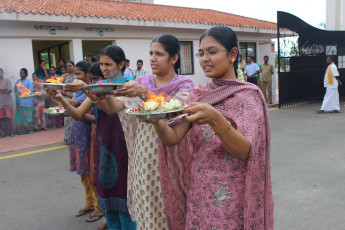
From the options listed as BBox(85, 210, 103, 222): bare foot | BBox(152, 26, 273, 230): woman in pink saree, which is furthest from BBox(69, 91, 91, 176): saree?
BBox(152, 26, 273, 230): woman in pink saree

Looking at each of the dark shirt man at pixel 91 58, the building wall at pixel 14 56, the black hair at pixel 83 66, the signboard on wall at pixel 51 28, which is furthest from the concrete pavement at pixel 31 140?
the black hair at pixel 83 66

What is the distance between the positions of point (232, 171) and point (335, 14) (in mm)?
14802

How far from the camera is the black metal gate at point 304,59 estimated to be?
38.3 feet

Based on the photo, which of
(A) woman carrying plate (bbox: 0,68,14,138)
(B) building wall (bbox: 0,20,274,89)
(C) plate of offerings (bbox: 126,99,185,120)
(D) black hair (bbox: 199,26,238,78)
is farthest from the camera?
(B) building wall (bbox: 0,20,274,89)

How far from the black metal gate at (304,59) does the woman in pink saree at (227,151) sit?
34.0ft

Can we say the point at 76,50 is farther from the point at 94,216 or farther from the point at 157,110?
the point at 157,110

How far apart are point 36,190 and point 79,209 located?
3.35 ft

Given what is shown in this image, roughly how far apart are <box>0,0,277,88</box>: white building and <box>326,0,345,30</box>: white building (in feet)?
9.12

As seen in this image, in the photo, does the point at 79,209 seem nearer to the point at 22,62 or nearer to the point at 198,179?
the point at 198,179

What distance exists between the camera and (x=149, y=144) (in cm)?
225

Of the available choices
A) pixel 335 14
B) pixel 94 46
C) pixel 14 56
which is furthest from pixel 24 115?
pixel 335 14

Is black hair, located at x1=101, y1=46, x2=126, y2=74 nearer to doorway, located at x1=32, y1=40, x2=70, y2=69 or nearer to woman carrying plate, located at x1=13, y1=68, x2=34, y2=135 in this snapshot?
woman carrying plate, located at x1=13, y1=68, x2=34, y2=135

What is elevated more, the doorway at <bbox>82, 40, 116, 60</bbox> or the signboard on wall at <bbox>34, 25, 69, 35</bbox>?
the signboard on wall at <bbox>34, 25, 69, 35</bbox>

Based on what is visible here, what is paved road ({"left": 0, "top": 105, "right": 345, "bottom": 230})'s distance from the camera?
352cm
